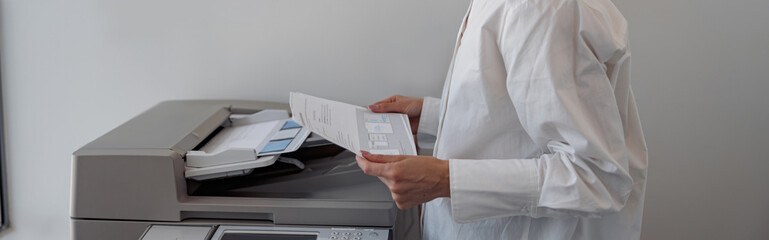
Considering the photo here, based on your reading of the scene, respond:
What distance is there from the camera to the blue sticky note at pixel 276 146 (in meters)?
1.03

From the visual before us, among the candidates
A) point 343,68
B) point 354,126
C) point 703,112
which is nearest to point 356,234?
point 354,126

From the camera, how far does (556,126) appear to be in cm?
79

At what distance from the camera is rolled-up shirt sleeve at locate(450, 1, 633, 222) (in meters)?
0.77

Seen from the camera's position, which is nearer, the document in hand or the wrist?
the wrist

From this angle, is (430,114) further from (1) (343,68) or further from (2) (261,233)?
(2) (261,233)

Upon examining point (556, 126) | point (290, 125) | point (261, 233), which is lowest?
point (261, 233)

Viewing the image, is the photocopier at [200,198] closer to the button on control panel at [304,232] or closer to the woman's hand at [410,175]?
the button on control panel at [304,232]

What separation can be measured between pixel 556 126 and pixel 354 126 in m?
0.41

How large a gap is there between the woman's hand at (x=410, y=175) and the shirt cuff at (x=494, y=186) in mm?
20

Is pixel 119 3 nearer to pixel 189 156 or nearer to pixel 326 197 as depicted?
pixel 189 156

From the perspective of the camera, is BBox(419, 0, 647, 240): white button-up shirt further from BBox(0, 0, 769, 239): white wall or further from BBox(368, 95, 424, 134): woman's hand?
BBox(0, 0, 769, 239): white wall

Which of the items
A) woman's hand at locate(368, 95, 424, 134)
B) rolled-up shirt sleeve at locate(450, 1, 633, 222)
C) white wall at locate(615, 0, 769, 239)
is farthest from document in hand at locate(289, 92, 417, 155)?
white wall at locate(615, 0, 769, 239)

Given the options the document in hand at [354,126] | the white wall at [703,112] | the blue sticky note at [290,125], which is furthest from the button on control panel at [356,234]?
the white wall at [703,112]

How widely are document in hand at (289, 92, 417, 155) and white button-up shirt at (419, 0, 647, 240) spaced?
3.9 inches
